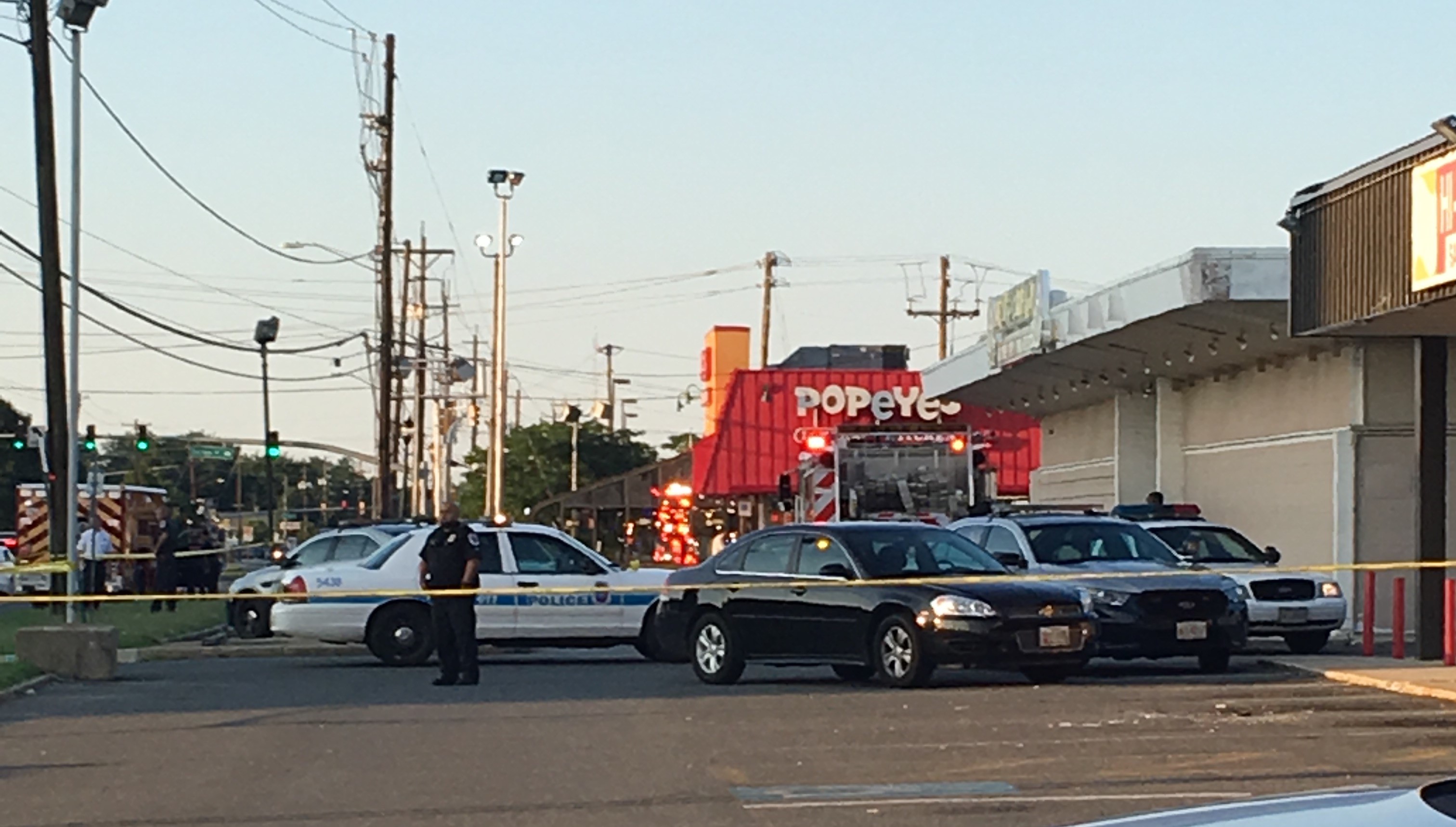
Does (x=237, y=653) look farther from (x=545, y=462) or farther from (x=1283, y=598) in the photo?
(x=545, y=462)

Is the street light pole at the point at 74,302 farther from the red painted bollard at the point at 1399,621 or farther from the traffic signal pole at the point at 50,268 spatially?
the red painted bollard at the point at 1399,621

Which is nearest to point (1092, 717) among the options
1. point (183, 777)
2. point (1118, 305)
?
point (183, 777)

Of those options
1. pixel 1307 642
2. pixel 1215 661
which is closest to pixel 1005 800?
pixel 1215 661

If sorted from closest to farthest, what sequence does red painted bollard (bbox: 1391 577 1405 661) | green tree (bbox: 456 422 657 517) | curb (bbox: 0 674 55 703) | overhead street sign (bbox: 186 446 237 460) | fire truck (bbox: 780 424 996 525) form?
curb (bbox: 0 674 55 703) < red painted bollard (bbox: 1391 577 1405 661) < fire truck (bbox: 780 424 996 525) < overhead street sign (bbox: 186 446 237 460) < green tree (bbox: 456 422 657 517)

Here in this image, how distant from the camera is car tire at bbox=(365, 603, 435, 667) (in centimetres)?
2220

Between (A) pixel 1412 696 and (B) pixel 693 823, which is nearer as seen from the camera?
(B) pixel 693 823

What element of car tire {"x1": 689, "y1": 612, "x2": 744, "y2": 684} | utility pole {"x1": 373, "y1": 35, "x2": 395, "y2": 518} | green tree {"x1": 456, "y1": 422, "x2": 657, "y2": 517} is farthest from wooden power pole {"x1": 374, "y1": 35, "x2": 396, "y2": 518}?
green tree {"x1": 456, "y1": 422, "x2": 657, "y2": 517}

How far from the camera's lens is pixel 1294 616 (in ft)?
72.6

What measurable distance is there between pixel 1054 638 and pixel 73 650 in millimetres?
9248

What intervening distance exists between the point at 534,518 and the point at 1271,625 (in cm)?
7399

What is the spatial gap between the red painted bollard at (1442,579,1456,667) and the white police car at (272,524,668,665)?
7711 mm

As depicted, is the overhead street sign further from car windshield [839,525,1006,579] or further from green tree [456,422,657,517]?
car windshield [839,525,1006,579]

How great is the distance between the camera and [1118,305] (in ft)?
90.7

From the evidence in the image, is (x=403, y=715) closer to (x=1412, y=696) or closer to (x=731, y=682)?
(x=731, y=682)
